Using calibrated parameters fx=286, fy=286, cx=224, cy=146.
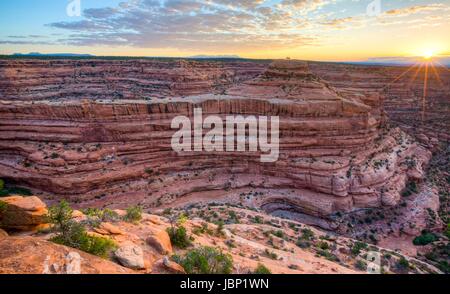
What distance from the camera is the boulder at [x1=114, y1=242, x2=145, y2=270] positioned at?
7.39 meters

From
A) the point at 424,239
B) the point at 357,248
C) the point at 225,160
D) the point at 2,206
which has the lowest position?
the point at 424,239

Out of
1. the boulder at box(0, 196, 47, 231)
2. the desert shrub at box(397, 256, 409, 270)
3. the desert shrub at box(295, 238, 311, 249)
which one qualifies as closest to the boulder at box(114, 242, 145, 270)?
the boulder at box(0, 196, 47, 231)

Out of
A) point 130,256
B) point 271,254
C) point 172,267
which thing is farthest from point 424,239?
point 130,256

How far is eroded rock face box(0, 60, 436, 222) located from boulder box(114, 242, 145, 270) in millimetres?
15135

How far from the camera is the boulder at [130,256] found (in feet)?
24.2

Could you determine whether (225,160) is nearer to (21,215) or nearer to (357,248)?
(357,248)

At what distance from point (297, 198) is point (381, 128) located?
51.7 ft

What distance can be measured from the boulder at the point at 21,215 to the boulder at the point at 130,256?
322cm

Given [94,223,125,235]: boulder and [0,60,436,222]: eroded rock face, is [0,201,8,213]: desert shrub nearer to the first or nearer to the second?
[94,223,125,235]: boulder

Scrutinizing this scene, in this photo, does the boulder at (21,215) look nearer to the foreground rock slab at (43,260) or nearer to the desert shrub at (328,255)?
the foreground rock slab at (43,260)

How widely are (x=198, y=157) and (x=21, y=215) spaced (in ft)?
59.2

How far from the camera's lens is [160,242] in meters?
8.99

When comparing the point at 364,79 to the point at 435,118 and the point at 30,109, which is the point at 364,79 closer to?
the point at 435,118

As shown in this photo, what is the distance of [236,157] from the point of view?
88.2 ft
